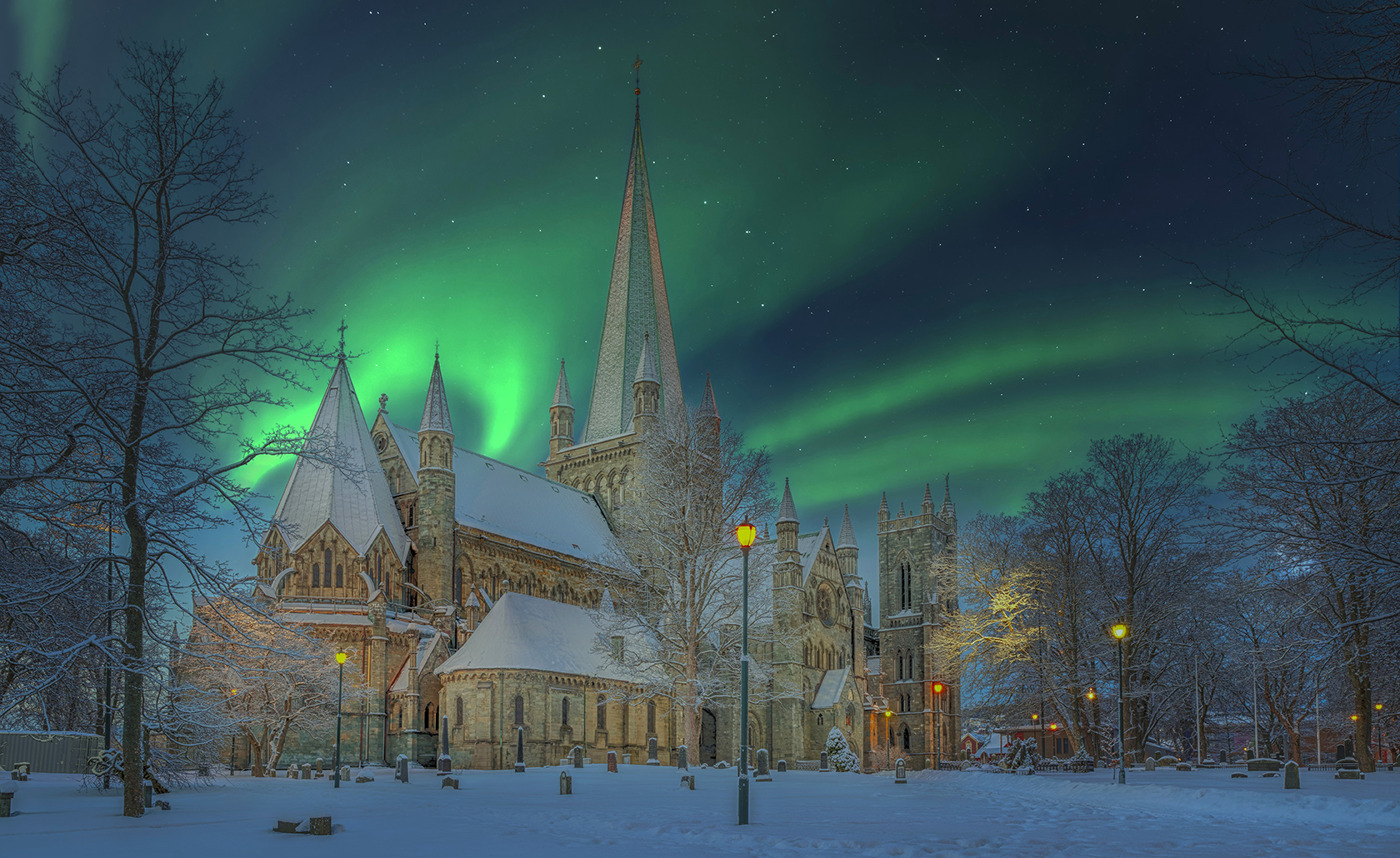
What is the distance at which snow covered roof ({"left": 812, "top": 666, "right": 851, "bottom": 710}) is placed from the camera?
55250mm

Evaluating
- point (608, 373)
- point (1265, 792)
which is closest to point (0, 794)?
point (1265, 792)

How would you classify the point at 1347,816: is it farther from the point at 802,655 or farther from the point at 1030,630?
the point at 802,655

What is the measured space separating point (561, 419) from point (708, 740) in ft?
91.5

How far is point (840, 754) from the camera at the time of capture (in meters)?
46.1

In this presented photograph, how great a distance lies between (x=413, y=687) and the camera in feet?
139

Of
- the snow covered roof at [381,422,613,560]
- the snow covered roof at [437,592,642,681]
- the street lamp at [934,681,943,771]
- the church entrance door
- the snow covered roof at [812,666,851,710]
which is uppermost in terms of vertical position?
the snow covered roof at [381,422,613,560]

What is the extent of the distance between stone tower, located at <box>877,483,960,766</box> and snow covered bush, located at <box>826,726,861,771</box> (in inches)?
819

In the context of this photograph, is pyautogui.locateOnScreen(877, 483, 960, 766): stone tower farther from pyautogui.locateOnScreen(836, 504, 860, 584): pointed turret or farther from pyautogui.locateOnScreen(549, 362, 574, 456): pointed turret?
pyautogui.locateOnScreen(549, 362, 574, 456): pointed turret

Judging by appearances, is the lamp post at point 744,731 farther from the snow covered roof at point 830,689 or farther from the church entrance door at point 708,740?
the snow covered roof at point 830,689

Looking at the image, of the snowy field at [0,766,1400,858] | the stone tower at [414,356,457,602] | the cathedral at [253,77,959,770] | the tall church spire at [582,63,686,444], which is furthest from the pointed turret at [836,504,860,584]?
the snowy field at [0,766,1400,858]

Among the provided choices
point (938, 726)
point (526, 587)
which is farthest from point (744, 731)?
point (938, 726)

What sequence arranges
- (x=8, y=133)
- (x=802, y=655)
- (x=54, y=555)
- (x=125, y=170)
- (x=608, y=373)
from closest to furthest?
(x=8, y=133) < (x=125, y=170) < (x=54, y=555) < (x=802, y=655) < (x=608, y=373)

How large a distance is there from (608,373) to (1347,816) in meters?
55.9

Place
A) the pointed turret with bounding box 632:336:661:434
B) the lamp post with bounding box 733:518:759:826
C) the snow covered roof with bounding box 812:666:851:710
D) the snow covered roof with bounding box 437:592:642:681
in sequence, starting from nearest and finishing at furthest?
the lamp post with bounding box 733:518:759:826 < the snow covered roof with bounding box 437:592:642:681 < the snow covered roof with bounding box 812:666:851:710 < the pointed turret with bounding box 632:336:661:434
